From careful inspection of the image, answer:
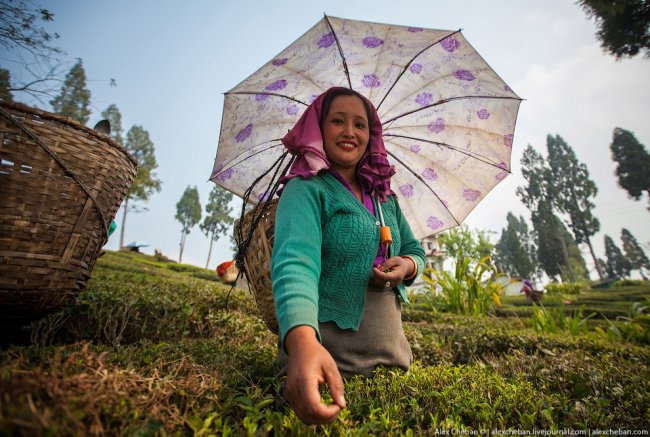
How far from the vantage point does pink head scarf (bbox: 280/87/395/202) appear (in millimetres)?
1741

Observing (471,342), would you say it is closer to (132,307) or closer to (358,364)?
(358,364)

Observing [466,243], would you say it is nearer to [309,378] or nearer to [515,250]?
[515,250]

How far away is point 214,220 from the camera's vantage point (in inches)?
1875

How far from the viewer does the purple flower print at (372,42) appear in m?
2.40

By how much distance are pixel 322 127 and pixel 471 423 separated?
168 cm

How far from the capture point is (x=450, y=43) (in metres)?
2.51

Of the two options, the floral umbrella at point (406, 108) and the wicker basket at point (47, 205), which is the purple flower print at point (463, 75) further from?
the wicker basket at point (47, 205)

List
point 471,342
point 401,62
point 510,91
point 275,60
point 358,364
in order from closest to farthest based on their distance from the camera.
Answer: point 358,364 < point 275,60 < point 401,62 < point 510,91 < point 471,342

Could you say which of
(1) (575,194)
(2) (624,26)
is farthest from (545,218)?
(2) (624,26)

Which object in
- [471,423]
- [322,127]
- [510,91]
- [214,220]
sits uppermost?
[214,220]

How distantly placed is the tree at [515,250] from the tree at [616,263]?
35.5ft

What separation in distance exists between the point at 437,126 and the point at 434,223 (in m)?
0.89

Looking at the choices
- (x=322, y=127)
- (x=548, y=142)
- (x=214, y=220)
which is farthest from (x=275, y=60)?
(x=548, y=142)

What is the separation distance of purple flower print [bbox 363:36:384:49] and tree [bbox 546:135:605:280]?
5005 centimetres
